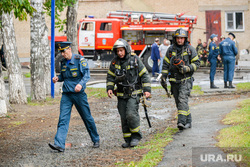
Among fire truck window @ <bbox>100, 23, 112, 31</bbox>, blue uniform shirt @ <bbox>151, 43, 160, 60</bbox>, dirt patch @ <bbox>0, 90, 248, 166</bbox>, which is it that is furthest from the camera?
fire truck window @ <bbox>100, 23, 112, 31</bbox>

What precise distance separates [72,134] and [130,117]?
186 centimetres

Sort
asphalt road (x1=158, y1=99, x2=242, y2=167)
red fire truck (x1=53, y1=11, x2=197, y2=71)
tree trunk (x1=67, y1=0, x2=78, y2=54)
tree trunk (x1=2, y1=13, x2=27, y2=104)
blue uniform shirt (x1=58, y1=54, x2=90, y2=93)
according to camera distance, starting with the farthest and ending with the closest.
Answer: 1. red fire truck (x1=53, y1=11, x2=197, y2=71)
2. tree trunk (x1=67, y1=0, x2=78, y2=54)
3. tree trunk (x1=2, y1=13, x2=27, y2=104)
4. blue uniform shirt (x1=58, y1=54, x2=90, y2=93)
5. asphalt road (x1=158, y1=99, x2=242, y2=167)

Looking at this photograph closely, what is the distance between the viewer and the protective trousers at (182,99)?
8531 mm

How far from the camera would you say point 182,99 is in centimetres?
859

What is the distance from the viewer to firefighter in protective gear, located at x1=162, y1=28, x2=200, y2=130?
28.1ft

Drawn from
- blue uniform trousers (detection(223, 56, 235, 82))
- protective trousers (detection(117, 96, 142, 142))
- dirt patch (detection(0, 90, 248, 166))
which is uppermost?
blue uniform trousers (detection(223, 56, 235, 82))

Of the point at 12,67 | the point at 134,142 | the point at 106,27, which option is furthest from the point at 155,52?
the point at 134,142

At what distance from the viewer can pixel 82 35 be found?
26766 millimetres

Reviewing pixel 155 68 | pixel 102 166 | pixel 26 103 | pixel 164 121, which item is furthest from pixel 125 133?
pixel 155 68

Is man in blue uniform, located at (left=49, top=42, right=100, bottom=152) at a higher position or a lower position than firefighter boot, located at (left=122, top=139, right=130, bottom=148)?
higher

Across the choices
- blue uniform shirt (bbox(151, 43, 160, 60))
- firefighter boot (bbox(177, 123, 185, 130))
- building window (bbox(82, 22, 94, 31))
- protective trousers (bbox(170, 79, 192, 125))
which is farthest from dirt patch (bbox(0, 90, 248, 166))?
building window (bbox(82, 22, 94, 31))

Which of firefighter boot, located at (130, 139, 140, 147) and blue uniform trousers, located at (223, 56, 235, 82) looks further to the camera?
blue uniform trousers, located at (223, 56, 235, 82)

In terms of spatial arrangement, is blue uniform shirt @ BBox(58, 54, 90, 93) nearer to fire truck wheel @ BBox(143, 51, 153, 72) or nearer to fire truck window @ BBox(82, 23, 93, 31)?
fire truck wheel @ BBox(143, 51, 153, 72)

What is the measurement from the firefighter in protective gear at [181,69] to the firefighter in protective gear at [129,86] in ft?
3.97
